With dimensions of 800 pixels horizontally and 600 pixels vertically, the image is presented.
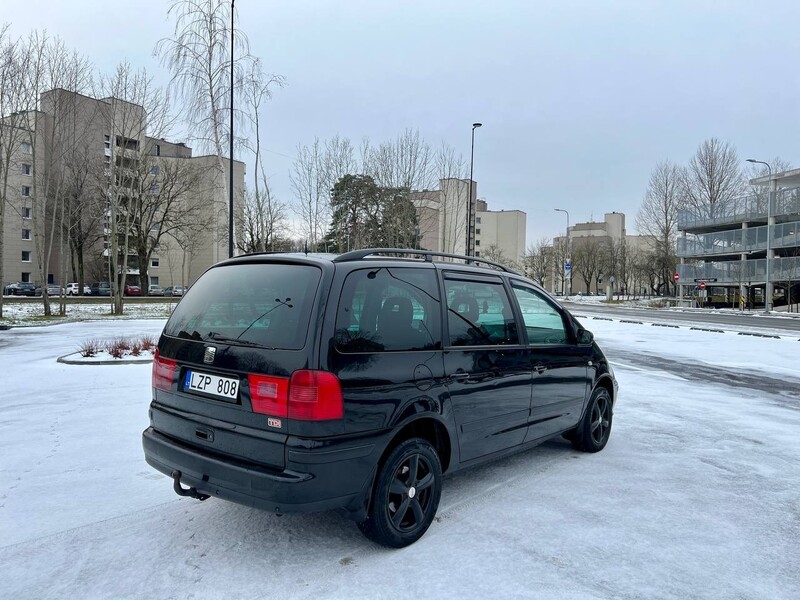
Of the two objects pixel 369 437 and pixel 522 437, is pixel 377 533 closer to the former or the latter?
pixel 369 437

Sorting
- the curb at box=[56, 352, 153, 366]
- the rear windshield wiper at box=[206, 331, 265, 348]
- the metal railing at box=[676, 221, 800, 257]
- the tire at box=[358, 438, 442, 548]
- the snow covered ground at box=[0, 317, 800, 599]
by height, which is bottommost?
the snow covered ground at box=[0, 317, 800, 599]

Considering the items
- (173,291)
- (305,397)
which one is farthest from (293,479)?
(173,291)

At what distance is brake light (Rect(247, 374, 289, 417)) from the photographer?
307cm

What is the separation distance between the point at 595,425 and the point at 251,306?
3917 mm

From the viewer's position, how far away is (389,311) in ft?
11.7

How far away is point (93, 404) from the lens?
24.3ft

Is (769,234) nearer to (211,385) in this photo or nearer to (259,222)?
(259,222)

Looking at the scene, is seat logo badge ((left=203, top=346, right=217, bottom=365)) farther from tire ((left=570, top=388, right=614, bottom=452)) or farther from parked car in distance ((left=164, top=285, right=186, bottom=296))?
parked car in distance ((left=164, top=285, right=186, bottom=296))

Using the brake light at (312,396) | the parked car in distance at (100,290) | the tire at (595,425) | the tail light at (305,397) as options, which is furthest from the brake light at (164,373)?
the parked car in distance at (100,290)

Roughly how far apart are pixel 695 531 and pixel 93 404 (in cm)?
714

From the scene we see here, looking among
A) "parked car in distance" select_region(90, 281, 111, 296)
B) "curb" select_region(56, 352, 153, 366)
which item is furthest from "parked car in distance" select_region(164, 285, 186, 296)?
"curb" select_region(56, 352, 153, 366)

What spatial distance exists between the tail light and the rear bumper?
20cm

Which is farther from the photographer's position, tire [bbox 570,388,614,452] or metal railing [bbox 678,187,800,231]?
metal railing [bbox 678,187,800,231]

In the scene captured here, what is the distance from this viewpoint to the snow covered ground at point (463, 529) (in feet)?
10.1
